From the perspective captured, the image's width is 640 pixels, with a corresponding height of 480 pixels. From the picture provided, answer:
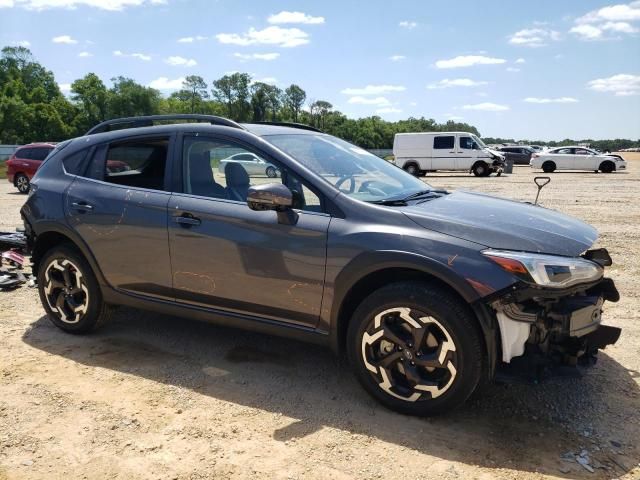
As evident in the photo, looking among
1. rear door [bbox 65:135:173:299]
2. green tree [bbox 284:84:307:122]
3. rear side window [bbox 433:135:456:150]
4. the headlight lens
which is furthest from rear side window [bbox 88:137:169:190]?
green tree [bbox 284:84:307:122]

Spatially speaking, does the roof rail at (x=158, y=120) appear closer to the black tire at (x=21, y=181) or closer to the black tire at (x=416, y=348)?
the black tire at (x=416, y=348)

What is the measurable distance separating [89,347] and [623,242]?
748 centimetres

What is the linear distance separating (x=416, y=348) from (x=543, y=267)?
804 millimetres

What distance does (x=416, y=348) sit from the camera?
3.00 m

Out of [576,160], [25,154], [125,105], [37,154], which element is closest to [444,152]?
[576,160]

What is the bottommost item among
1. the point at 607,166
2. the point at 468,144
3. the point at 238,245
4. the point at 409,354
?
the point at 409,354

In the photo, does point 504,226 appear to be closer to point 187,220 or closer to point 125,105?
point 187,220

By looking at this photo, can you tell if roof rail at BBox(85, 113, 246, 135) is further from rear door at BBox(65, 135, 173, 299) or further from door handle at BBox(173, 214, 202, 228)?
door handle at BBox(173, 214, 202, 228)

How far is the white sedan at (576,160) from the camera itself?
29.9 metres

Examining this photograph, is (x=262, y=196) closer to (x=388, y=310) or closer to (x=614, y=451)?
(x=388, y=310)

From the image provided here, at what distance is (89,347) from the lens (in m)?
4.23

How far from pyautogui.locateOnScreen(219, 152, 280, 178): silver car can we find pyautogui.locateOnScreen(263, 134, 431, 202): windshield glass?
148mm

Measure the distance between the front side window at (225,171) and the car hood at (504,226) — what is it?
870 mm

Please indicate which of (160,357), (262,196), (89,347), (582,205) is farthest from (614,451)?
(582,205)
